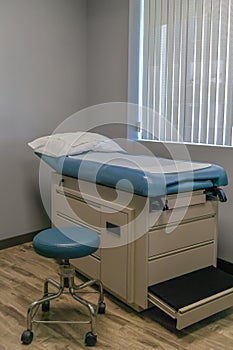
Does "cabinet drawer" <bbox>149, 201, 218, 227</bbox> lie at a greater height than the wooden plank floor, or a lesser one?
greater

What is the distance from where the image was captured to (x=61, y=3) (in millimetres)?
3555

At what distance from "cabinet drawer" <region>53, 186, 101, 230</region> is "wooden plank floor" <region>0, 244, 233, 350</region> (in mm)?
525

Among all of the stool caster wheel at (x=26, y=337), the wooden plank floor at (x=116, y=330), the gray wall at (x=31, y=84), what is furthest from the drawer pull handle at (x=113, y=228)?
the gray wall at (x=31, y=84)

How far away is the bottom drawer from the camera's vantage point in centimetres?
204

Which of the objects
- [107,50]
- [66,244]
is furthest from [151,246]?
[107,50]

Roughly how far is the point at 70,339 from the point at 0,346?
365mm

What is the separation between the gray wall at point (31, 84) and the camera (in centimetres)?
328

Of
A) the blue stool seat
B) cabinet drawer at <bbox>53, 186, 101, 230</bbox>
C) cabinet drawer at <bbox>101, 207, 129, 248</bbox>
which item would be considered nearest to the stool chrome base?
the blue stool seat

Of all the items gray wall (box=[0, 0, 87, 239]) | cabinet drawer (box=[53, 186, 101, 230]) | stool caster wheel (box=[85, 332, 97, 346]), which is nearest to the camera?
stool caster wheel (box=[85, 332, 97, 346])

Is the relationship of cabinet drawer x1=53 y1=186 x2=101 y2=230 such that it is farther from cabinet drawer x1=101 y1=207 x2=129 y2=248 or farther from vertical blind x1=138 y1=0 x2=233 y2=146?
vertical blind x1=138 y1=0 x2=233 y2=146

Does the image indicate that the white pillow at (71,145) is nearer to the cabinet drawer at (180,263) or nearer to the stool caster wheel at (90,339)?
the cabinet drawer at (180,263)

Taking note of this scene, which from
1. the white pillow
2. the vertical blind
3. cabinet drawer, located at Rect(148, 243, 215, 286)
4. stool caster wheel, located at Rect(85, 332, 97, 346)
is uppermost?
the vertical blind

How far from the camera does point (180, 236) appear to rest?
2.34 meters

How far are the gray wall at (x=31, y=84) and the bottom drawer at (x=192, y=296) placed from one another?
1718 mm
